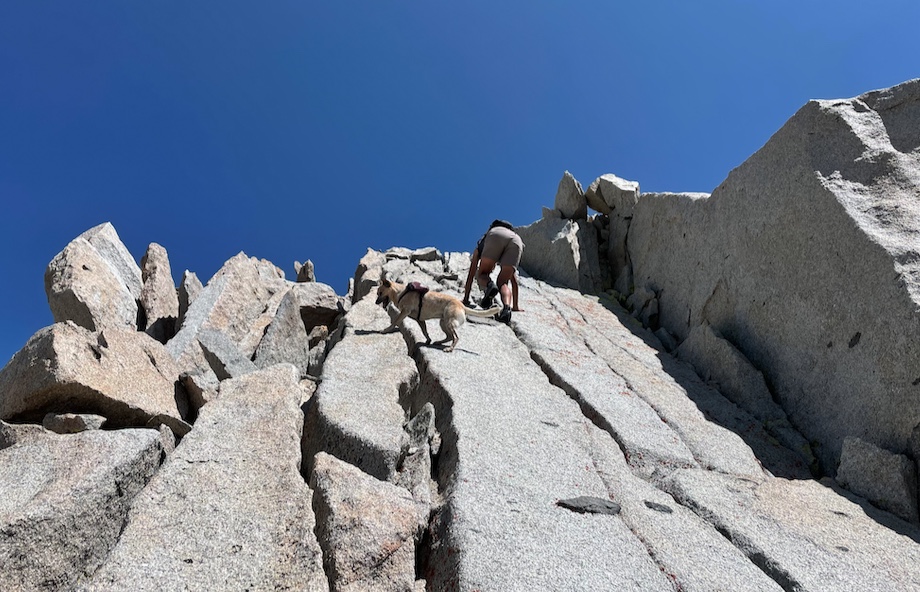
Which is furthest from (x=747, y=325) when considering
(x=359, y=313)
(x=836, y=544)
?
(x=359, y=313)

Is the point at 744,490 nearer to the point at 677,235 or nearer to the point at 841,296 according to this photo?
the point at 841,296

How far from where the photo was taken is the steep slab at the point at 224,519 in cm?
415

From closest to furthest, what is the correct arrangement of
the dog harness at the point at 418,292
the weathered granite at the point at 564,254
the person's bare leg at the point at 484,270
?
1. the dog harness at the point at 418,292
2. the person's bare leg at the point at 484,270
3. the weathered granite at the point at 564,254

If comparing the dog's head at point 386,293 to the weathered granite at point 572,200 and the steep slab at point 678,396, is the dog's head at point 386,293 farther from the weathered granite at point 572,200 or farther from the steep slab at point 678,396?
the weathered granite at point 572,200

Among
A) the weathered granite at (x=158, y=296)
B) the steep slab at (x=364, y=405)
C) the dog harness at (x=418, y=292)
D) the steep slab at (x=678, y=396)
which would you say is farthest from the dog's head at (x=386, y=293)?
the weathered granite at (x=158, y=296)

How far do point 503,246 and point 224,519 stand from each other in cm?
1111

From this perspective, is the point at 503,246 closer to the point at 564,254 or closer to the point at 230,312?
the point at 564,254

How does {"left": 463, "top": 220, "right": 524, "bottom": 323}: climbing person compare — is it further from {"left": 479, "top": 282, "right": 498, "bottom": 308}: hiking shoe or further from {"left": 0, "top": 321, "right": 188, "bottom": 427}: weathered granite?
{"left": 0, "top": 321, "right": 188, "bottom": 427}: weathered granite

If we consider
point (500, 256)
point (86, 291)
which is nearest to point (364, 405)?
point (500, 256)

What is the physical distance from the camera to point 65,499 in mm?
4812

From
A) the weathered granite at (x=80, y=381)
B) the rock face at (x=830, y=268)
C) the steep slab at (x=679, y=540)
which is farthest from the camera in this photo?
the rock face at (x=830, y=268)

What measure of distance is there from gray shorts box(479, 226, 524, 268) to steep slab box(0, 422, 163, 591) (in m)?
10.3

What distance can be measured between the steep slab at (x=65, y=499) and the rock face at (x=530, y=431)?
0.02m

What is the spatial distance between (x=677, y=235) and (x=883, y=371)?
8508mm
